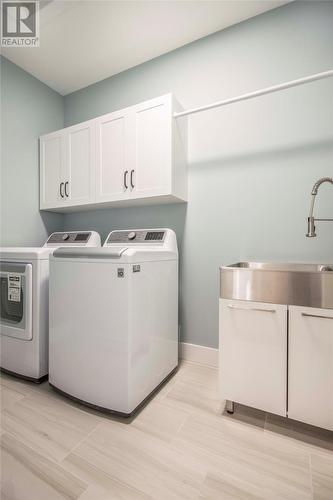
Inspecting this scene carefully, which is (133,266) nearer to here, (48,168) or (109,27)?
(48,168)

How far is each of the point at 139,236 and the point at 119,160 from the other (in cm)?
65

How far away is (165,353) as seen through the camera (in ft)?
5.15

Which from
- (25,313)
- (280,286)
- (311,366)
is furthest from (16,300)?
(311,366)

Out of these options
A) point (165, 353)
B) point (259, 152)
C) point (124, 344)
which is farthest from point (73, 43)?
point (165, 353)

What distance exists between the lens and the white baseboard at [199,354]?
181cm

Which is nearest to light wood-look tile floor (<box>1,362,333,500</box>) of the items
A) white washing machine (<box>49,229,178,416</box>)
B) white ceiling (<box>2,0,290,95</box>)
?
white washing machine (<box>49,229,178,416</box>)

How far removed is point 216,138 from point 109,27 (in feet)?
3.81

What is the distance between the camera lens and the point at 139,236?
1869 millimetres

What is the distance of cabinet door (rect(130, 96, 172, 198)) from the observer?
1.66 metres

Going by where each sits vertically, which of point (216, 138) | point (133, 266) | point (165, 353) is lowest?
point (165, 353)

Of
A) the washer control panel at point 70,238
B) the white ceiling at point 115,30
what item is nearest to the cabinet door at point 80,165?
the washer control panel at point 70,238

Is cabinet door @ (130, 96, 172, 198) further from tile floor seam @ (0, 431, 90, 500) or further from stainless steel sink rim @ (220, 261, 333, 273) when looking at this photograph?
tile floor seam @ (0, 431, 90, 500)

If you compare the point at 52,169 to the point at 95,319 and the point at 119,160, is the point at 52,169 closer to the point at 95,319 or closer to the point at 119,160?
the point at 119,160

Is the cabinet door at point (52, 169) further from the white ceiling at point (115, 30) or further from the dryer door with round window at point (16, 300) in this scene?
the dryer door with round window at point (16, 300)
